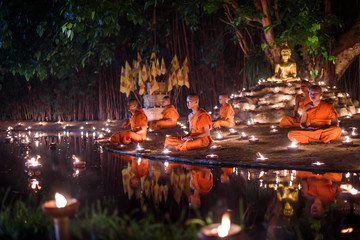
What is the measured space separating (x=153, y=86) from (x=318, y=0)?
20.4 ft

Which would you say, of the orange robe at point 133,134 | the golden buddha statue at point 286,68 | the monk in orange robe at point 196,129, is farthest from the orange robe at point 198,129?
the golden buddha statue at point 286,68

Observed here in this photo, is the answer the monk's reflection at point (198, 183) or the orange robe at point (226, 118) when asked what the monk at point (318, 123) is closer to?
the monk's reflection at point (198, 183)

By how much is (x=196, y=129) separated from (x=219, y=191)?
316cm

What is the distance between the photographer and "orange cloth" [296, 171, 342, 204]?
3663 millimetres

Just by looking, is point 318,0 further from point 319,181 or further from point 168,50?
point 319,181

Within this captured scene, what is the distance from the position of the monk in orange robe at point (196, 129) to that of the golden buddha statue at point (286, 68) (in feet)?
17.3

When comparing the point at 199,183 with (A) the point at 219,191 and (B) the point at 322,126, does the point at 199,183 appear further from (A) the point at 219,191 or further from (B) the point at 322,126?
(B) the point at 322,126

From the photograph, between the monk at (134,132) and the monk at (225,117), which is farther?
the monk at (225,117)

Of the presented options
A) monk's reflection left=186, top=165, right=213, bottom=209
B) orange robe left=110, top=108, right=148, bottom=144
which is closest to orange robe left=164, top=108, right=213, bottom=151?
monk's reflection left=186, top=165, right=213, bottom=209

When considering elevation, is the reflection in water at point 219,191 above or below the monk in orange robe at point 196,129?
below

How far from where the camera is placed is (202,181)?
180 inches

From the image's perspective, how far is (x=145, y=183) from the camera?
4.55m

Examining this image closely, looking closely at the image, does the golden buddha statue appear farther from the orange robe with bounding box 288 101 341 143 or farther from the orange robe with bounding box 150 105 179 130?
the orange robe with bounding box 288 101 341 143

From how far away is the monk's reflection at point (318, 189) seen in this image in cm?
331
